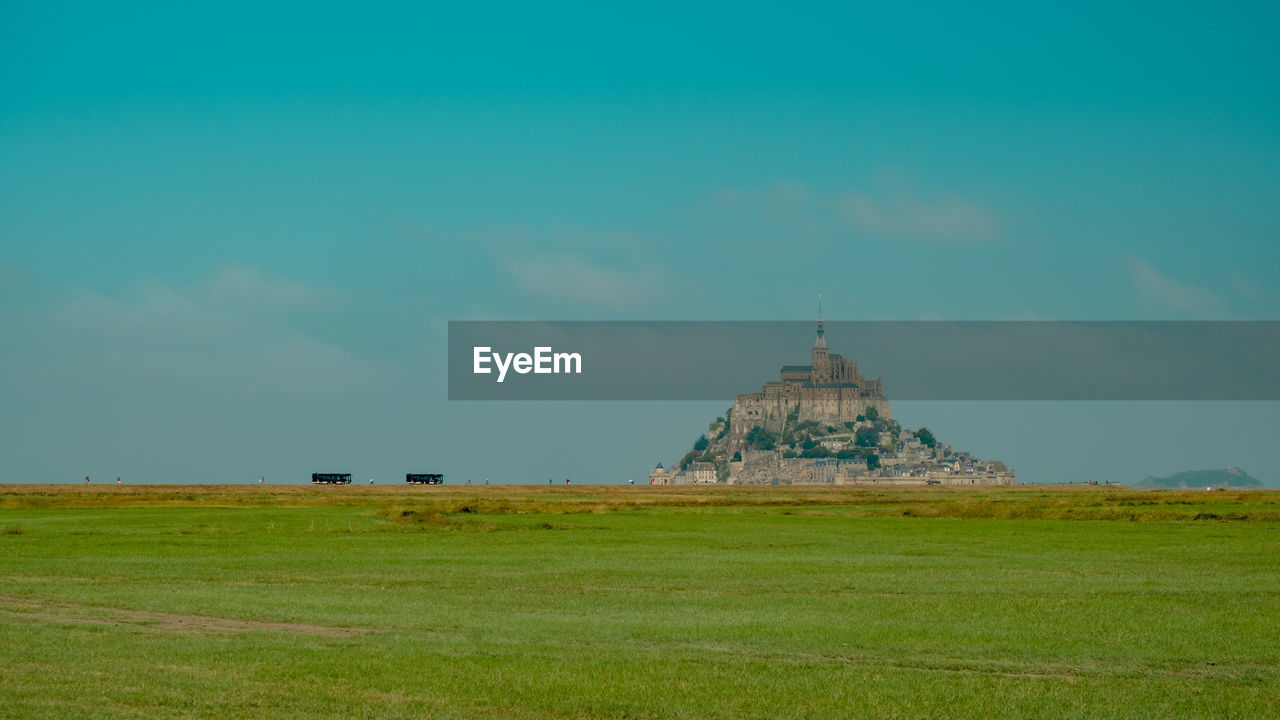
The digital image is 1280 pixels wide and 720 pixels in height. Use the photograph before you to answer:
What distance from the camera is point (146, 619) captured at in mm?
23359

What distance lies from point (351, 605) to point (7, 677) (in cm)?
943

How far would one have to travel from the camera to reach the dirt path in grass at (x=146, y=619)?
22.1m

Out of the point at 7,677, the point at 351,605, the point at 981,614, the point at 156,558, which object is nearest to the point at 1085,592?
the point at 981,614

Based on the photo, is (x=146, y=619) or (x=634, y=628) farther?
(x=146, y=619)

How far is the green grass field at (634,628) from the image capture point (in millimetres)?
15984

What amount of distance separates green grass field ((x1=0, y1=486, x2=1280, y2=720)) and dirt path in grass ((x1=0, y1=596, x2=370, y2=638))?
0.08 metres

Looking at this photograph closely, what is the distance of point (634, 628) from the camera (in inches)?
891

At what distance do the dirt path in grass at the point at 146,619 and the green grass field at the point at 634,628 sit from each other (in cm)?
8

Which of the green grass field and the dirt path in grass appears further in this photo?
the dirt path in grass

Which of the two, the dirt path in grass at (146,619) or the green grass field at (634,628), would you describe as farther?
the dirt path in grass at (146,619)

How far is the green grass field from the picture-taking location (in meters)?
16.0

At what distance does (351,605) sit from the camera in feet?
84.4

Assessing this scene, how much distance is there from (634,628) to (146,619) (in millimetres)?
8788

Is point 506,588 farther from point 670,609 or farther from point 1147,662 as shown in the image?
point 1147,662
